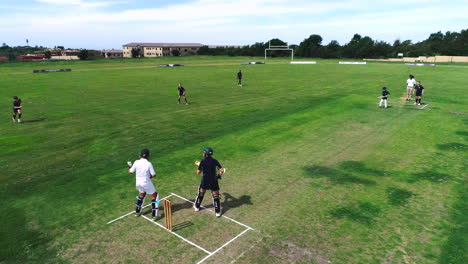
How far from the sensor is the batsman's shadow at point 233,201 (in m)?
10.5

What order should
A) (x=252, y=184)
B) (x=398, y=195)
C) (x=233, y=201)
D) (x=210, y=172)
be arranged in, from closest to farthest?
(x=210, y=172)
(x=233, y=201)
(x=398, y=195)
(x=252, y=184)

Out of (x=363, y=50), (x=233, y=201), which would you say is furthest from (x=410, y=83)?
(x=363, y=50)

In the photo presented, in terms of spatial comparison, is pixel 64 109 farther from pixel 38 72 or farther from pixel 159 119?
pixel 38 72

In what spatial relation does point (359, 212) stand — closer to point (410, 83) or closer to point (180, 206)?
point (180, 206)

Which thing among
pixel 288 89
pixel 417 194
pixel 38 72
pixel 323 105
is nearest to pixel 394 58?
pixel 288 89

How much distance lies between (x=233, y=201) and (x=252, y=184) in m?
1.59

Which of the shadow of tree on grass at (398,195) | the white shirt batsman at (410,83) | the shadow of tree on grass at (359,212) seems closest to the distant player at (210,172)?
the shadow of tree on grass at (359,212)

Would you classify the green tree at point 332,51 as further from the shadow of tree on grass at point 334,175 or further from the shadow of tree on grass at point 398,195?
the shadow of tree on grass at point 398,195

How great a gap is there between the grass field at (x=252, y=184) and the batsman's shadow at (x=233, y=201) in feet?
0.24

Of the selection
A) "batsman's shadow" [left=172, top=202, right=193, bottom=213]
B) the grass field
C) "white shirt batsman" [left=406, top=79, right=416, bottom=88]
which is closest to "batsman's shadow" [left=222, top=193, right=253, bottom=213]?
the grass field

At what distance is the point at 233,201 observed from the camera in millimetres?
10883

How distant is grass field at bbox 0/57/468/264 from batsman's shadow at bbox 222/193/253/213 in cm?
7

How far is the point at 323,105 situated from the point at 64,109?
78.5 ft

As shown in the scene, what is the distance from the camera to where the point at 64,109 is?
1088 inches
